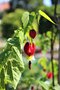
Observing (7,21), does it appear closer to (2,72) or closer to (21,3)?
(21,3)

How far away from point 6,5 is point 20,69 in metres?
40.4

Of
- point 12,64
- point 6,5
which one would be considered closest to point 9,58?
point 12,64

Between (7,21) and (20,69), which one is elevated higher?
(20,69)

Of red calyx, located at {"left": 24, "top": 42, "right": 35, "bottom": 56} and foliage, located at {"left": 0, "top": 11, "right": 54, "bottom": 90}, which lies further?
red calyx, located at {"left": 24, "top": 42, "right": 35, "bottom": 56}

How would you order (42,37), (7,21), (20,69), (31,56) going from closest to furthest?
(20,69), (31,56), (42,37), (7,21)

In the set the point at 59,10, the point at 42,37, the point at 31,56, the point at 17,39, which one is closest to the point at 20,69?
the point at 17,39

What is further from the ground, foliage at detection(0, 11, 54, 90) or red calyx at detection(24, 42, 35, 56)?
foliage at detection(0, 11, 54, 90)

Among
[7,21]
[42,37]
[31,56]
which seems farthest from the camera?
[7,21]

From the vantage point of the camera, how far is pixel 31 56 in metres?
1.92

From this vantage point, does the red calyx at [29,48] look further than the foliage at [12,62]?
Yes

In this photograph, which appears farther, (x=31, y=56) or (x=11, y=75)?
(x=31, y=56)

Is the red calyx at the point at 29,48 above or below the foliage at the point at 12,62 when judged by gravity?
below

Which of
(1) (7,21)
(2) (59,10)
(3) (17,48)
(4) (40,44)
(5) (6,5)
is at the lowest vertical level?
(5) (6,5)

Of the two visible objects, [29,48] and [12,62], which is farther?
[29,48]
